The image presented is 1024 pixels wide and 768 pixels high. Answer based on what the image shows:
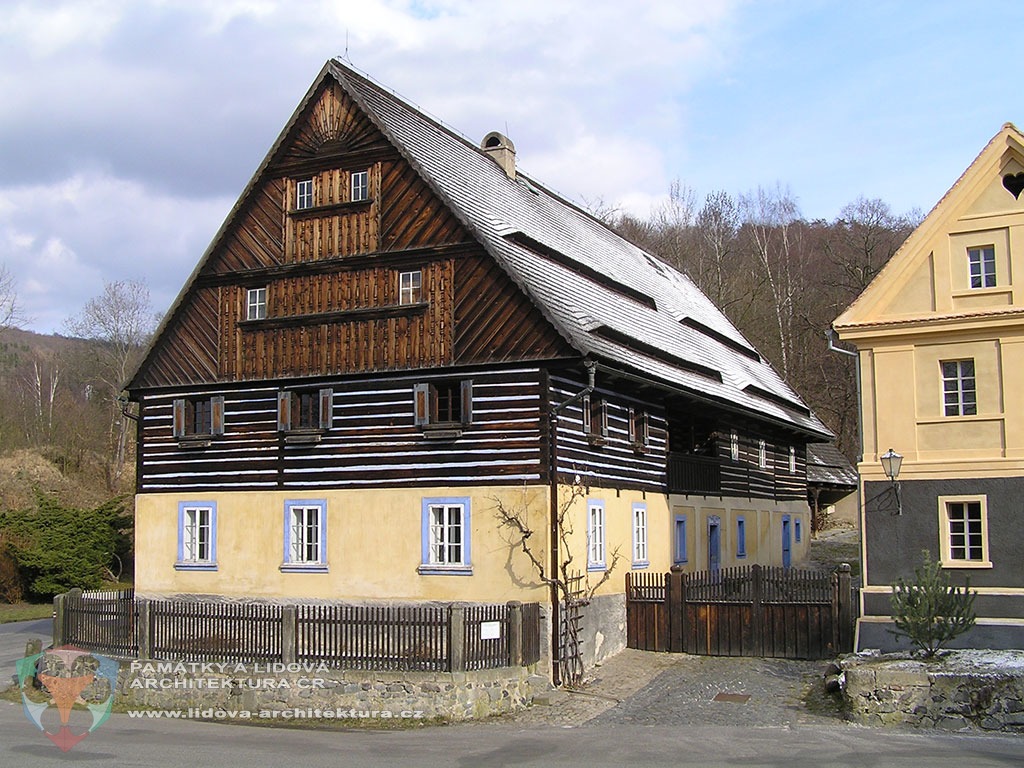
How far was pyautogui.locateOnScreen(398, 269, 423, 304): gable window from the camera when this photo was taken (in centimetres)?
2267

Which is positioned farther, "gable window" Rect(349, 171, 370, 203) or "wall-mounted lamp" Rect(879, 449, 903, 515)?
"gable window" Rect(349, 171, 370, 203)

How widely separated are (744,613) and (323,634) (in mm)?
8848

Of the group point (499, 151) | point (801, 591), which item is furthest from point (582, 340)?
point (499, 151)

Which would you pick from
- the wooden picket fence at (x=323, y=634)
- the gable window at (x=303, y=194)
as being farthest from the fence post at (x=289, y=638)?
the gable window at (x=303, y=194)

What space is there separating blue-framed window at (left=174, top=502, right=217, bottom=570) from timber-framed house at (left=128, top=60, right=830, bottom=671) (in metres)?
0.05

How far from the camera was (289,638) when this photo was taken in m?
18.4

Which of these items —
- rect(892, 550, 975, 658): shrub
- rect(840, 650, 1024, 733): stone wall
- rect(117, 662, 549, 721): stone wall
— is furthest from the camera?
rect(892, 550, 975, 658): shrub

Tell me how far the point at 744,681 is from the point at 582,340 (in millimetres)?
6925

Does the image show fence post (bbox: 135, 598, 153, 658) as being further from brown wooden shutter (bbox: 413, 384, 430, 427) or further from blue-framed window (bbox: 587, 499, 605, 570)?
blue-framed window (bbox: 587, 499, 605, 570)

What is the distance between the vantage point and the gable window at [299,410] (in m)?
23.6

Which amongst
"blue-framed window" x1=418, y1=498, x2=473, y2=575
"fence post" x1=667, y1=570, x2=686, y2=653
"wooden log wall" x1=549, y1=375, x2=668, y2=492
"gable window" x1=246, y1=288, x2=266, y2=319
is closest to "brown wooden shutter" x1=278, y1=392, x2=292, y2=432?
"gable window" x1=246, y1=288, x2=266, y2=319

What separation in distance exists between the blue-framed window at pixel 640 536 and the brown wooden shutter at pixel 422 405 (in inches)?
221

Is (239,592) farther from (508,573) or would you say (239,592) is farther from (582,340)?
(582,340)

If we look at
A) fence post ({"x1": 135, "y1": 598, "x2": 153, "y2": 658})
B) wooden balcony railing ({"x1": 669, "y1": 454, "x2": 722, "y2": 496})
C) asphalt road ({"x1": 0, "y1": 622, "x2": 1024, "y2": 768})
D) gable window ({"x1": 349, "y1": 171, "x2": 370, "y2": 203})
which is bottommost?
asphalt road ({"x1": 0, "y1": 622, "x2": 1024, "y2": 768})
